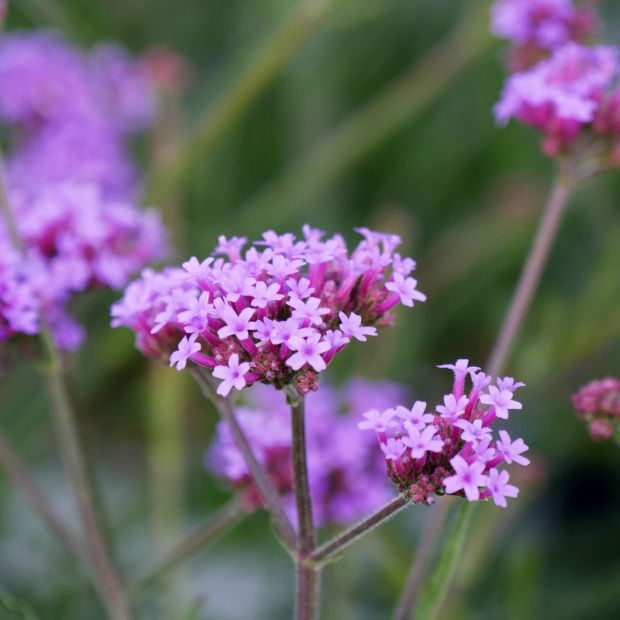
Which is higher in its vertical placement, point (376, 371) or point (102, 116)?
point (102, 116)

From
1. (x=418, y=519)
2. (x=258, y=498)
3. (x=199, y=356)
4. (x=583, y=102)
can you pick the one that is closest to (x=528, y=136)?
(x=418, y=519)

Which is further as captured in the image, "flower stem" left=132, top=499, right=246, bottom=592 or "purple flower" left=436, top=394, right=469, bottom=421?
"flower stem" left=132, top=499, right=246, bottom=592

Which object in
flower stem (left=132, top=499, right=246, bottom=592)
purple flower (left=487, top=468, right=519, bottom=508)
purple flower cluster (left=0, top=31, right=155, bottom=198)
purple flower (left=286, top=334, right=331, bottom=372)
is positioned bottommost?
purple flower (left=487, top=468, right=519, bottom=508)

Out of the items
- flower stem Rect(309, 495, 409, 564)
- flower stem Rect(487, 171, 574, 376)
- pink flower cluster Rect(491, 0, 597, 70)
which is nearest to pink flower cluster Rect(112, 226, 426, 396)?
flower stem Rect(309, 495, 409, 564)

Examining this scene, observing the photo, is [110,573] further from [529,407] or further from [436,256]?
[436,256]

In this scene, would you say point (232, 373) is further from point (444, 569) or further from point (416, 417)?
point (444, 569)

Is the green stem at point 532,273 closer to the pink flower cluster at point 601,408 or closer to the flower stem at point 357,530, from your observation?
the pink flower cluster at point 601,408

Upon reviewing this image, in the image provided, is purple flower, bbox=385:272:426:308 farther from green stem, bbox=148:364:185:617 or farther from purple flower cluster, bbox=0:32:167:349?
green stem, bbox=148:364:185:617

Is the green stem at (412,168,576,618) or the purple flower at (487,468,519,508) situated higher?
the green stem at (412,168,576,618)
